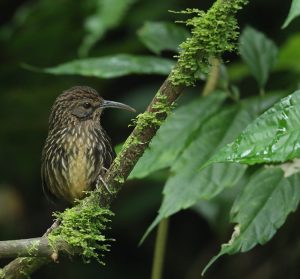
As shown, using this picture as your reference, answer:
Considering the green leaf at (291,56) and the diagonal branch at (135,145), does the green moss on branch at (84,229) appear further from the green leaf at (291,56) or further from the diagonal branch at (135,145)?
the green leaf at (291,56)

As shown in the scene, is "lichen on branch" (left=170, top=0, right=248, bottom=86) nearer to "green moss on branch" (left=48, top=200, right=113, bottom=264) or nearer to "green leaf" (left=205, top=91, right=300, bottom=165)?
"green leaf" (left=205, top=91, right=300, bottom=165)

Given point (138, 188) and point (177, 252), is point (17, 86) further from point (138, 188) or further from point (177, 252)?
point (177, 252)

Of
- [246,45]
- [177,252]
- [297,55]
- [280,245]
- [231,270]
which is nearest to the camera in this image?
[246,45]

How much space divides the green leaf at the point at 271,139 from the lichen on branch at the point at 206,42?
1.04ft

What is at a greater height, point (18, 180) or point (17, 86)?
point (17, 86)

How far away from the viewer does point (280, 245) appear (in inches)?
208

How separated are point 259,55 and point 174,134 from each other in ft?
1.93

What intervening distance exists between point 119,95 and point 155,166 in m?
2.94

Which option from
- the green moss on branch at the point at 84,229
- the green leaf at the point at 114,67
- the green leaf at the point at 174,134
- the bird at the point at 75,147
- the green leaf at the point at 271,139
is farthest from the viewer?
the bird at the point at 75,147

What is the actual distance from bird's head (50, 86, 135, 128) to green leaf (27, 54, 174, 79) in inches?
23.0

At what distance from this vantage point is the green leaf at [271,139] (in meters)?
2.33

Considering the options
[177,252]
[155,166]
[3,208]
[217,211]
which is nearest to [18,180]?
[3,208]

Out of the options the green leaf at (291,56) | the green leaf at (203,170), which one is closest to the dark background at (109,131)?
the green leaf at (291,56)

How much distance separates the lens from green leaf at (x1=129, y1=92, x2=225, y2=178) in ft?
11.0
